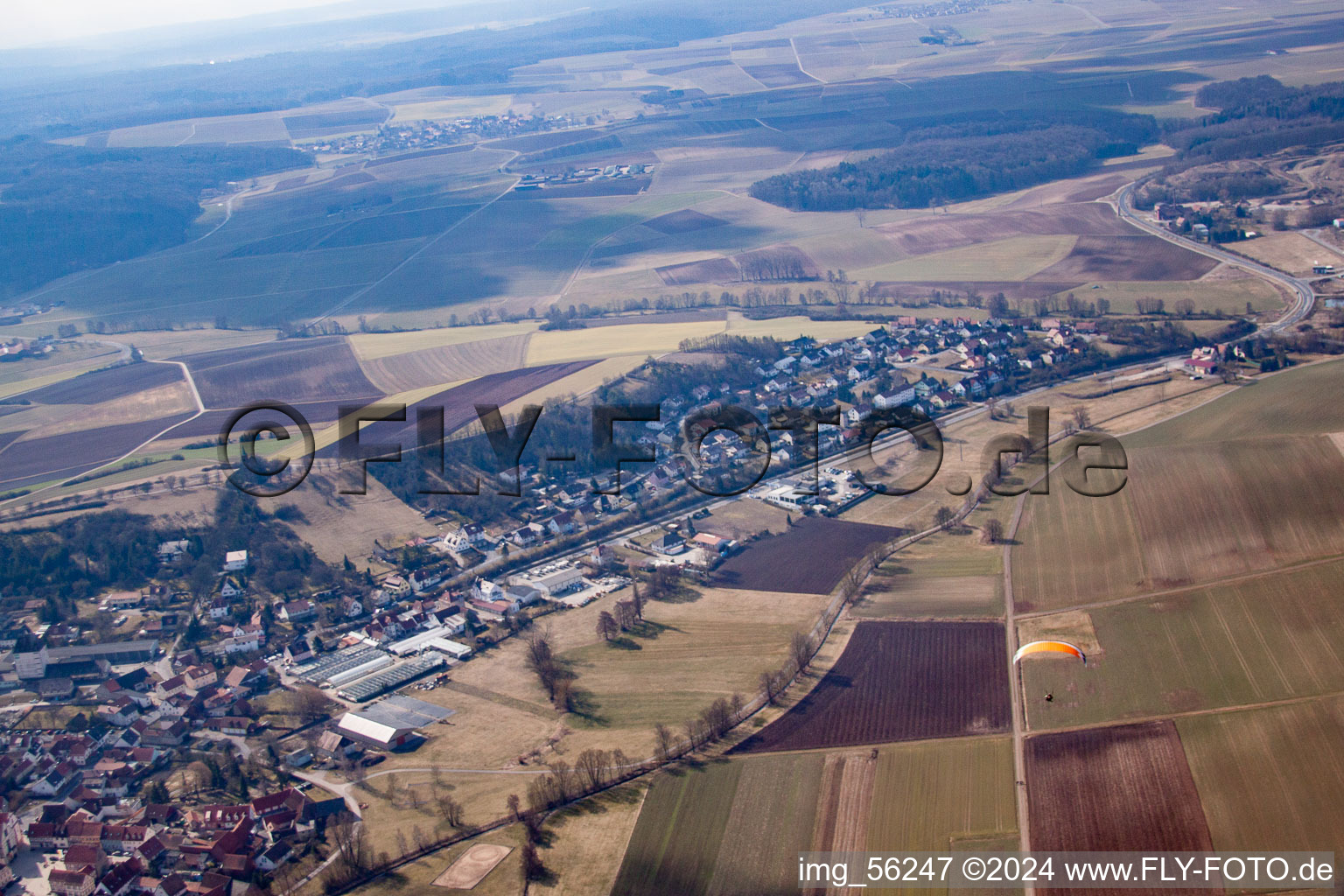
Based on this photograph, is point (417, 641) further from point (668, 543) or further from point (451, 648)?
point (668, 543)

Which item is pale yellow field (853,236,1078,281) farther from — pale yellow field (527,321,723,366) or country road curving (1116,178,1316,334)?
pale yellow field (527,321,723,366)

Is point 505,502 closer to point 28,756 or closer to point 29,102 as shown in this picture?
point 28,756

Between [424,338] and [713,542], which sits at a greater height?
[424,338]

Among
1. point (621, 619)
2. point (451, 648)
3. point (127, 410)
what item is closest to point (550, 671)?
point (621, 619)

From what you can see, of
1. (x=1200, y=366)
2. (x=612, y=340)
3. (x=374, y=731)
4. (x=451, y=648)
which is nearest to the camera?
(x=374, y=731)

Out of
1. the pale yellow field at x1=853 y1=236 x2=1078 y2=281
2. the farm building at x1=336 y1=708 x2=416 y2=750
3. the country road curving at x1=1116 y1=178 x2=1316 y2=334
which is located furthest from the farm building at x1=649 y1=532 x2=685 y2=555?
the pale yellow field at x1=853 y1=236 x2=1078 y2=281
